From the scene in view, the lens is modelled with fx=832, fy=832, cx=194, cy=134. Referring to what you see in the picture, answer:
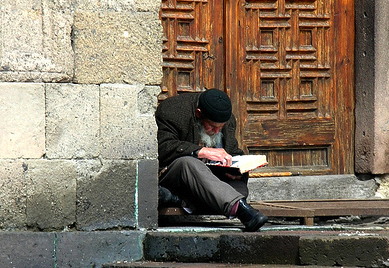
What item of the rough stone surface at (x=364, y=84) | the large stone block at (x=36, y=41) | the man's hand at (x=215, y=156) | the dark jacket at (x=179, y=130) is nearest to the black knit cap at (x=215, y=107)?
the dark jacket at (x=179, y=130)

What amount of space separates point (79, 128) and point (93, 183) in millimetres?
390

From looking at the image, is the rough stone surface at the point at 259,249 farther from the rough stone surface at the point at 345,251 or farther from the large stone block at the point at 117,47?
the large stone block at the point at 117,47

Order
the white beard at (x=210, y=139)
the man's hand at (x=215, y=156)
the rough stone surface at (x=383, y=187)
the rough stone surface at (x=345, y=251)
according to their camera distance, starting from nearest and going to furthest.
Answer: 1. the rough stone surface at (x=345, y=251)
2. the man's hand at (x=215, y=156)
3. the white beard at (x=210, y=139)
4. the rough stone surface at (x=383, y=187)

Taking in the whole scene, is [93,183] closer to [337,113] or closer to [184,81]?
[184,81]

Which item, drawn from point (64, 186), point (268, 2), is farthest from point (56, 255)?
point (268, 2)

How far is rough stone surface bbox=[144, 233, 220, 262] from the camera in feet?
18.4

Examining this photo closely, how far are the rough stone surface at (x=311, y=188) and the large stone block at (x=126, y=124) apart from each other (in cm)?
160

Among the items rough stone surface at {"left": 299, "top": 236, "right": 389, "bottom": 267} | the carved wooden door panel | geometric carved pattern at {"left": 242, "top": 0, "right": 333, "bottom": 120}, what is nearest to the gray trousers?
rough stone surface at {"left": 299, "top": 236, "right": 389, "bottom": 267}

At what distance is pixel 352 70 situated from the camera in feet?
24.6

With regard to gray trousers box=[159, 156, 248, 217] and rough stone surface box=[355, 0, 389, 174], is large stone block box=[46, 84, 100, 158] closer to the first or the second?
gray trousers box=[159, 156, 248, 217]

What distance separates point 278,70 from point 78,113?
7.57 feet

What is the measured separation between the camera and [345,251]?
17.0ft

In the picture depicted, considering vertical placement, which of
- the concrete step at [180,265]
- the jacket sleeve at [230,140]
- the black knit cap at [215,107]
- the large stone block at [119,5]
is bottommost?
the concrete step at [180,265]

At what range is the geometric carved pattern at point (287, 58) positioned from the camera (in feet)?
23.9
